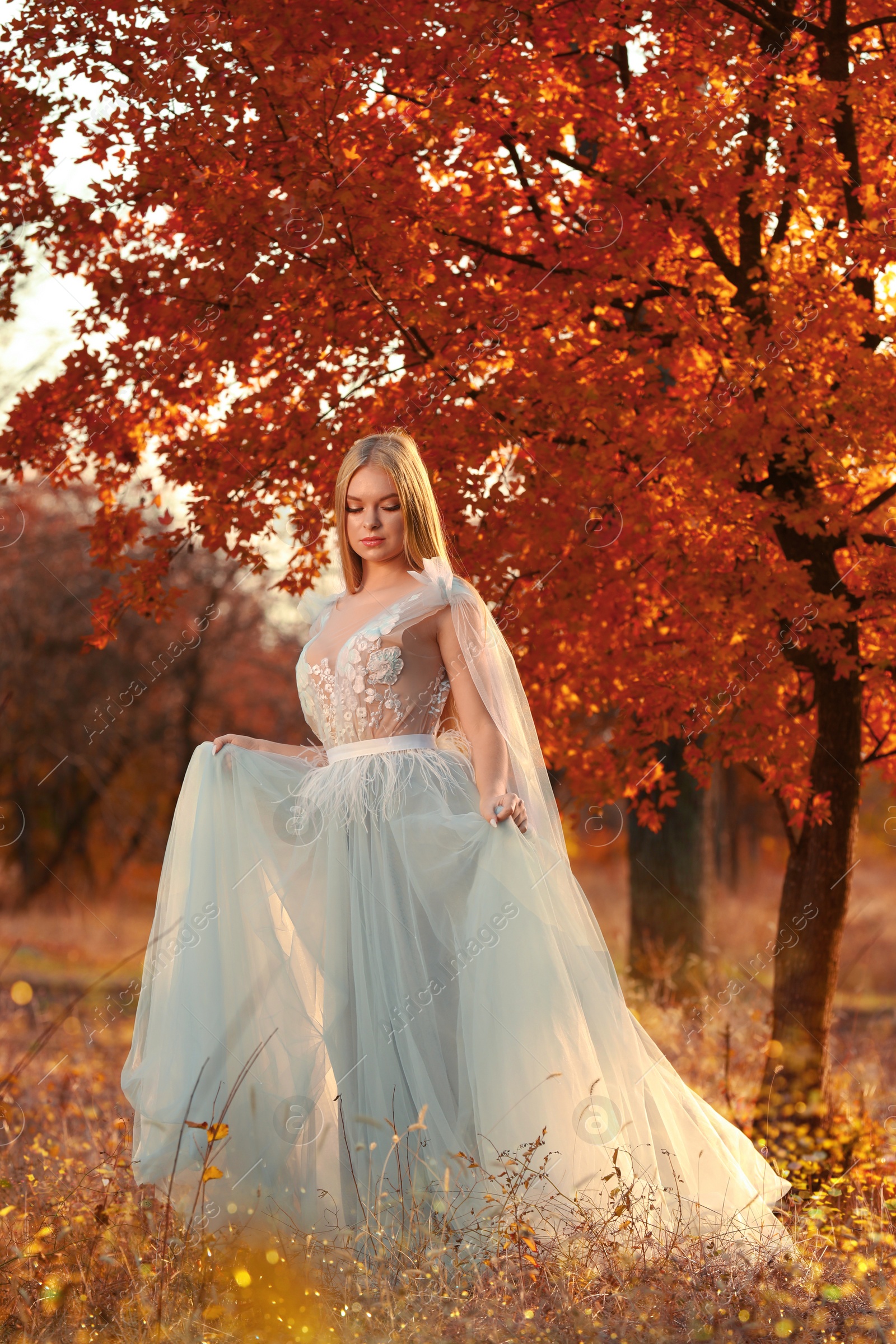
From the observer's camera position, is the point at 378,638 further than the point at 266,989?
Yes

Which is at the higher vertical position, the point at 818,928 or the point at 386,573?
the point at 386,573

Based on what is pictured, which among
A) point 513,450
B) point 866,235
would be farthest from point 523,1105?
point 866,235

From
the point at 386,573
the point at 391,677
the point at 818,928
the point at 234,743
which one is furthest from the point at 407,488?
the point at 818,928

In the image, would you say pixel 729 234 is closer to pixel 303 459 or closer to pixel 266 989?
pixel 303 459

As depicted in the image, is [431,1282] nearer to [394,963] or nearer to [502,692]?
[394,963]

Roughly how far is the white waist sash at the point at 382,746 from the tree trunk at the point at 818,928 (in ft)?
7.10

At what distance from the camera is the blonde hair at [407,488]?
153 inches

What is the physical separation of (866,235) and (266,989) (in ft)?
11.3

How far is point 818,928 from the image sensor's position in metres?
5.36

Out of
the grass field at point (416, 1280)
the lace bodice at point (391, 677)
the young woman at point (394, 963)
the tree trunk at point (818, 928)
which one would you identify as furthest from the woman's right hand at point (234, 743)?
the tree trunk at point (818, 928)

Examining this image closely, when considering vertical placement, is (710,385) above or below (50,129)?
below

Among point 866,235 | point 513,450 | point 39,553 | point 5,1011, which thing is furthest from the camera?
point 39,553

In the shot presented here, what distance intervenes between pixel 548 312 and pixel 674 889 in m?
5.61

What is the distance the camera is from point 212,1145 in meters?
3.30
